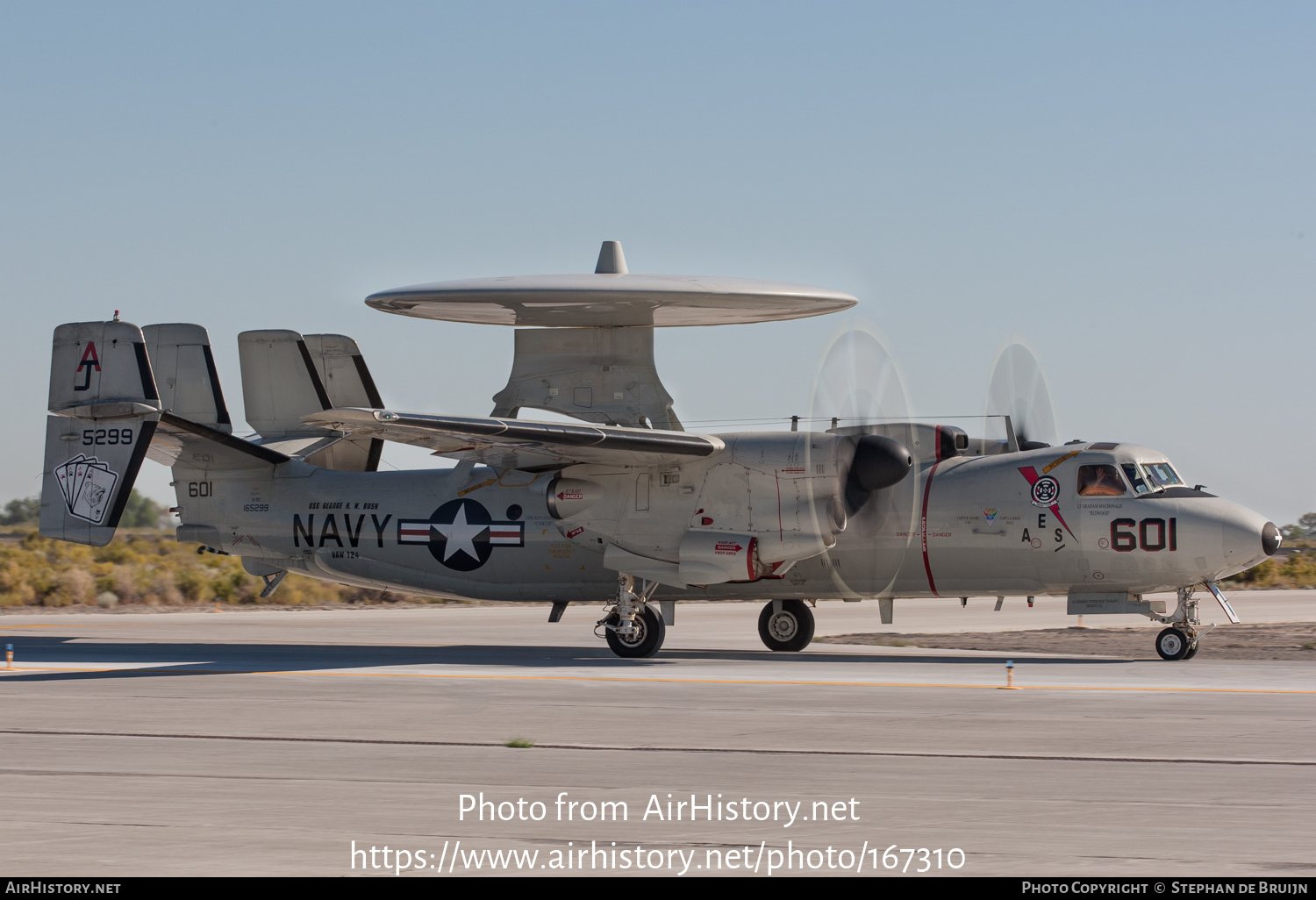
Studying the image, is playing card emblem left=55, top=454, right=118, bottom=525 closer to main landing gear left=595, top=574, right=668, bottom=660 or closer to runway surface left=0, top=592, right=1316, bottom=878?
runway surface left=0, top=592, right=1316, bottom=878

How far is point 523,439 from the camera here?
2044 cm

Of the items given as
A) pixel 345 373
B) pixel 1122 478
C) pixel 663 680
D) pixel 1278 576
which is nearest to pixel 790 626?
pixel 663 680

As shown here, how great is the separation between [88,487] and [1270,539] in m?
18.4

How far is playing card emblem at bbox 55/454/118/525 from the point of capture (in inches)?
875

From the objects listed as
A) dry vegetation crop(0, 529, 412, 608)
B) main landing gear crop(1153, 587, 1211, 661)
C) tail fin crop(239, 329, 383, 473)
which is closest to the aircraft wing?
tail fin crop(239, 329, 383, 473)

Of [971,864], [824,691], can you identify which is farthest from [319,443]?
[971,864]

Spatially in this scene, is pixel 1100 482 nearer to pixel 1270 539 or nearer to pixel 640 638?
pixel 1270 539

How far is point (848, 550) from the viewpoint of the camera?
22391 mm

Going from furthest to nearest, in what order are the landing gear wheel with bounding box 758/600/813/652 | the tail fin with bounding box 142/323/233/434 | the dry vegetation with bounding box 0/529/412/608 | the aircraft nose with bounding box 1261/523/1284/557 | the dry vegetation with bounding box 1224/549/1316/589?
the dry vegetation with bounding box 1224/549/1316/589, the dry vegetation with bounding box 0/529/412/608, the tail fin with bounding box 142/323/233/434, the landing gear wheel with bounding box 758/600/813/652, the aircraft nose with bounding box 1261/523/1284/557

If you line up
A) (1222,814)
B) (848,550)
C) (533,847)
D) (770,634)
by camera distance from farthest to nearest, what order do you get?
(770,634), (848,550), (1222,814), (533,847)

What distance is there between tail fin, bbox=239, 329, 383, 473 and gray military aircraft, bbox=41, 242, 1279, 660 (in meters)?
1.46

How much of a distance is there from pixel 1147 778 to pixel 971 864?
3.71 m

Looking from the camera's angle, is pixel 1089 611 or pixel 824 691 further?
pixel 1089 611

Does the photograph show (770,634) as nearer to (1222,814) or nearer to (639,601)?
(639,601)
